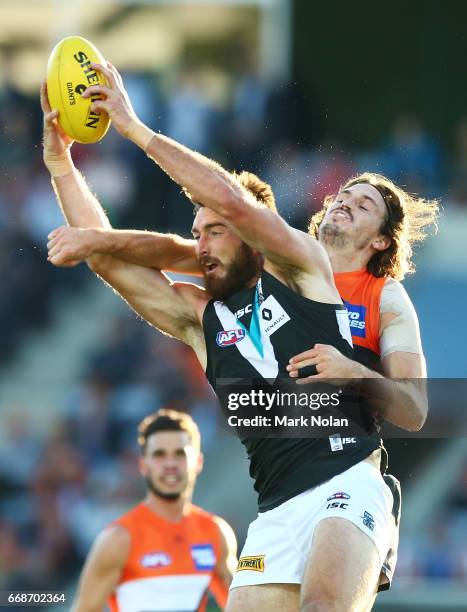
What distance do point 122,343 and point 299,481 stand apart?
8.20 metres

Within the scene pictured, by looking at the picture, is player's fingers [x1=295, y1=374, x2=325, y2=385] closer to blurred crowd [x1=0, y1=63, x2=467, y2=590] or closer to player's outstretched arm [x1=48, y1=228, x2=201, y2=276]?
player's outstretched arm [x1=48, y1=228, x2=201, y2=276]

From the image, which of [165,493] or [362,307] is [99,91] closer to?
[362,307]

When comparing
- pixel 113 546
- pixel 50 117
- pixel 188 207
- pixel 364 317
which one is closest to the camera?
pixel 50 117

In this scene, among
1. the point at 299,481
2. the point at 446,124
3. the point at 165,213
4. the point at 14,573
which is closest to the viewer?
the point at 299,481

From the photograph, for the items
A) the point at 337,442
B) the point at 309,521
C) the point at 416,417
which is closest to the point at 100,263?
the point at 337,442

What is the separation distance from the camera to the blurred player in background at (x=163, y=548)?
8.46 metres

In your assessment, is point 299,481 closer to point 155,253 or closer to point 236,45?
point 155,253

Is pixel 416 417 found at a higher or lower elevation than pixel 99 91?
lower

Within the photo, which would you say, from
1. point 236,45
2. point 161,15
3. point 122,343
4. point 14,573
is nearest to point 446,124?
point 236,45

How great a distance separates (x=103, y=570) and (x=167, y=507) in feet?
2.44

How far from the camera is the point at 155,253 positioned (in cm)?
676

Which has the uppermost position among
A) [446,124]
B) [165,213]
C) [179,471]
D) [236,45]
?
[236,45]

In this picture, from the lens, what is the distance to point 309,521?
6156mm

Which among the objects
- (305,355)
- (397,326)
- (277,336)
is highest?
(397,326)
